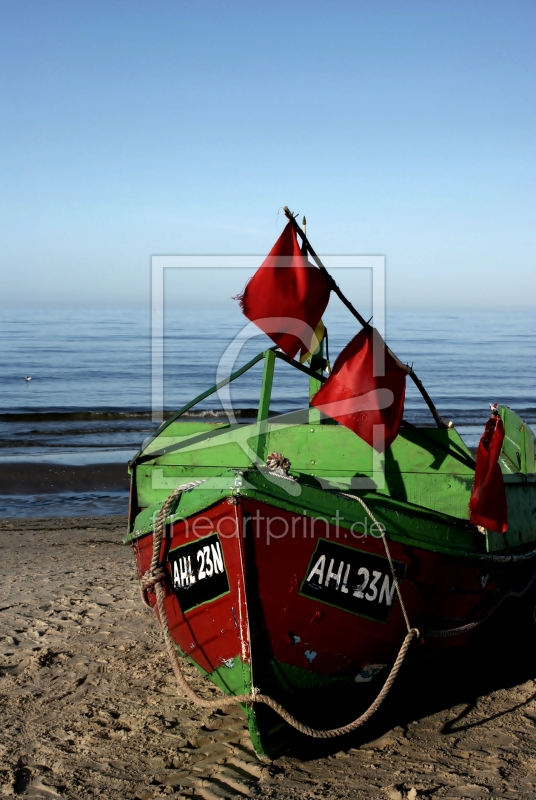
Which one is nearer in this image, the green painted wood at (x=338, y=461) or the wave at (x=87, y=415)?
the green painted wood at (x=338, y=461)

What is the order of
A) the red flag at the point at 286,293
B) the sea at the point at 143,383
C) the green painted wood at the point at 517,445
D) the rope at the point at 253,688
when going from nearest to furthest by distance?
the rope at the point at 253,688 → the red flag at the point at 286,293 → the green painted wood at the point at 517,445 → the sea at the point at 143,383

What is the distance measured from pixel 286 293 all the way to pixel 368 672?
2.62 m

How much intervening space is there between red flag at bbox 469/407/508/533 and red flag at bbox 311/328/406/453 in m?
0.70

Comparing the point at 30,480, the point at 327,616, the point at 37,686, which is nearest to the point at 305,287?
the point at 327,616

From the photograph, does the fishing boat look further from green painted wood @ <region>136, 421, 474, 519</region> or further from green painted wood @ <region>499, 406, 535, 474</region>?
green painted wood @ <region>499, 406, 535, 474</region>

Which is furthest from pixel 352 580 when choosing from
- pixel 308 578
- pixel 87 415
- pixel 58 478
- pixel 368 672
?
pixel 87 415

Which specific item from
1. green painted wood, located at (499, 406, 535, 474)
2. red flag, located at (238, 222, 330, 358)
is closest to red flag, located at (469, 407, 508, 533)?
red flag, located at (238, 222, 330, 358)

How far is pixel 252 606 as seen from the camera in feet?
14.4

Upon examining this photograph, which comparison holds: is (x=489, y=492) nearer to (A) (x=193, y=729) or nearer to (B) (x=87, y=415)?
(A) (x=193, y=729)

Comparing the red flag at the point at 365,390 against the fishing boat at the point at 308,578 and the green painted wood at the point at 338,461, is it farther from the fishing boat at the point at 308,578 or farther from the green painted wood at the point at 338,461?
the green painted wood at the point at 338,461

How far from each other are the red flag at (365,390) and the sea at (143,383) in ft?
10.6

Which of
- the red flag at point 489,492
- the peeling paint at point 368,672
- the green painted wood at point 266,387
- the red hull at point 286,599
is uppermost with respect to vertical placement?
the green painted wood at point 266,387

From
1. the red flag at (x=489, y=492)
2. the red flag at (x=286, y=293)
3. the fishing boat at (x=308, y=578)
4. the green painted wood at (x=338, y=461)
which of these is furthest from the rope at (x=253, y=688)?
the green painted wood at (x=338, y=461)

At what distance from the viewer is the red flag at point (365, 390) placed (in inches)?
220
